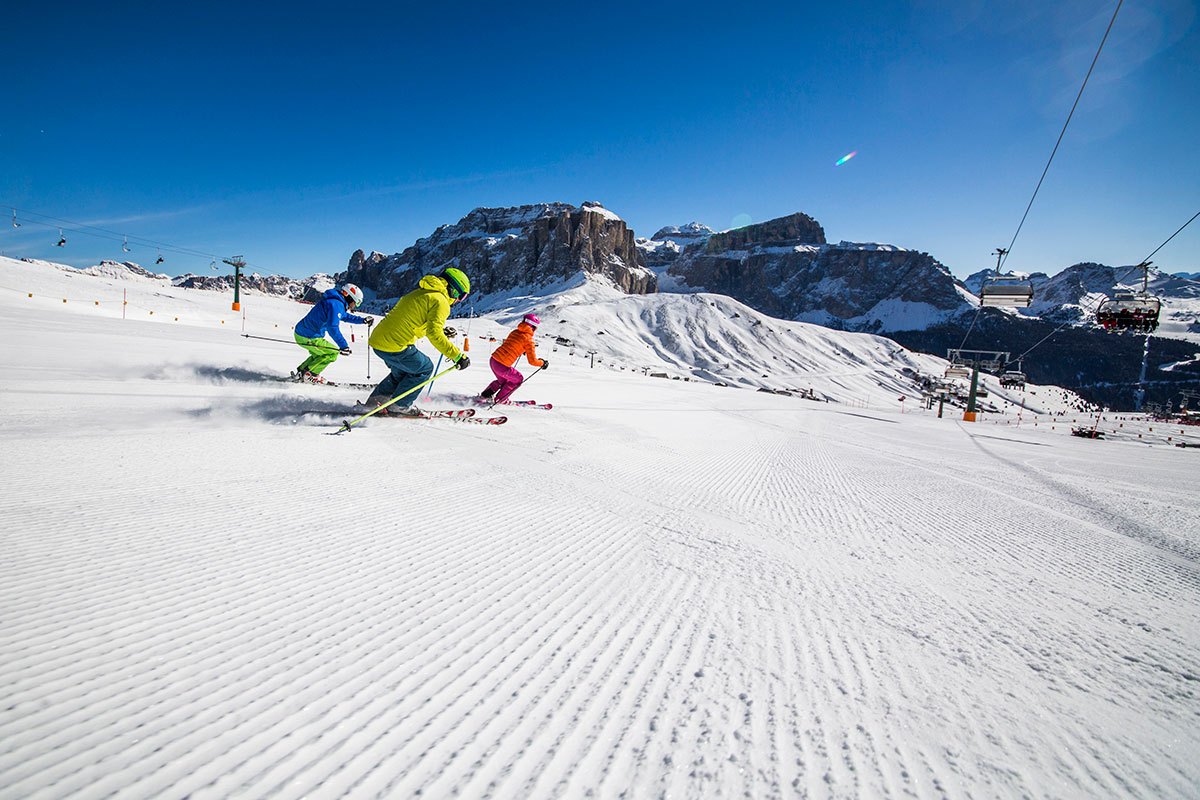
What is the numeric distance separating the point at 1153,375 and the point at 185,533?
211 m

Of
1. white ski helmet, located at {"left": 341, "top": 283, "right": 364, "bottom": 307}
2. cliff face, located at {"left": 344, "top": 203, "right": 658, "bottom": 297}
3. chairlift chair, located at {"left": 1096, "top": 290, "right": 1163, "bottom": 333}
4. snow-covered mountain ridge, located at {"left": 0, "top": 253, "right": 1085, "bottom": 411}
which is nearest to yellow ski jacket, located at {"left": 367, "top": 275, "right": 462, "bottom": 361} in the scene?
white ski helmet, located at {"left": 341, "top": 283, "right": 364, "bottom": 307}

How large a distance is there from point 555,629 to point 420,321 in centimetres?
563

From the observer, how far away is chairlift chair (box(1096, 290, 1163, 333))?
51.9 ft

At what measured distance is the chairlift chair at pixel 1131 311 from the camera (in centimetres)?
1582

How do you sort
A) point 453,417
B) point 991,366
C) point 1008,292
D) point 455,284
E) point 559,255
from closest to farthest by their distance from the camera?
point 455,284
point 453,417
point 1008,292
point 991,366
point 559,255

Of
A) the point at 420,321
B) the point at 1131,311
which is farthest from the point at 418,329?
the point at 1131,311

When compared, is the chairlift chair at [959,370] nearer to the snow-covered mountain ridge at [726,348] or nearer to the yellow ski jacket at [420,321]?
the snow-covered mountain ridge at [726,348]

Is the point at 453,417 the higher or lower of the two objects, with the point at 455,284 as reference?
lower

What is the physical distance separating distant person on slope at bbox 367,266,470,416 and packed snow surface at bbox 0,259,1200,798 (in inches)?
77.6

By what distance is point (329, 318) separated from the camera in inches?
351

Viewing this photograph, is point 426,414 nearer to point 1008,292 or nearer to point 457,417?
point 457,417

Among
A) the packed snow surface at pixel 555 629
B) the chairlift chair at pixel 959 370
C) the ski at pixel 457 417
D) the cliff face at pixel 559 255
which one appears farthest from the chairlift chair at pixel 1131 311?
the cliff face at pixel 559 255

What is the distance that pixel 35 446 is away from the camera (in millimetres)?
4125

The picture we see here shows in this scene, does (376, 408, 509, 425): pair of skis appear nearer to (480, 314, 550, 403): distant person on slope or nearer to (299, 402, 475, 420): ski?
(299, 402, 475, 420): ski
